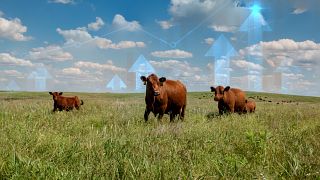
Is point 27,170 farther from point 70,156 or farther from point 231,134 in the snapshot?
point 231,134

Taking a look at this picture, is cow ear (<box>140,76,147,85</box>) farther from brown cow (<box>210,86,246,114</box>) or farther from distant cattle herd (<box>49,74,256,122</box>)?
brown cow (<box>210,86,246,114</box>)

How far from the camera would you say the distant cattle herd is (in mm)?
14625

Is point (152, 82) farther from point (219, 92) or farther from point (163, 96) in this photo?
point (219, 92)

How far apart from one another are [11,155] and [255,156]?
3.89 m

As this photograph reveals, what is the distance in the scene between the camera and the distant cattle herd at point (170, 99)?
48.0ft

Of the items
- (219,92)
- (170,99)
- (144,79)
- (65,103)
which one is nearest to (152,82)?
(144,79)

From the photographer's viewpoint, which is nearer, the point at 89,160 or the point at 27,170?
A: the point at 27,170

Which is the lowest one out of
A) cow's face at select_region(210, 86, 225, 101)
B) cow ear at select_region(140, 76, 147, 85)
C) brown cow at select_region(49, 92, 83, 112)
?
brown cow at select_region(49, 92, 83, 112)

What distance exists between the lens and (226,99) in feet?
64.5

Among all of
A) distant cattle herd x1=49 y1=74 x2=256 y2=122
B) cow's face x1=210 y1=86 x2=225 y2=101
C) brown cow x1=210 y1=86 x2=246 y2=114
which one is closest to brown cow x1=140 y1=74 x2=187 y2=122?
distant cattle herd x1=49 y1=74 x2=256 y2=122

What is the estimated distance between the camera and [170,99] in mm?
16141

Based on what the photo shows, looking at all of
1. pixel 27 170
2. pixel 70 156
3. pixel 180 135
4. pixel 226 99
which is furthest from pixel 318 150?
pixel 226 99

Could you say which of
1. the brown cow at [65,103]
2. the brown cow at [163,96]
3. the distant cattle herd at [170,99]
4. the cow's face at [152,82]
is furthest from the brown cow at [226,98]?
the brown cow at [65,103]

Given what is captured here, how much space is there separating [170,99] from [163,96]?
1.04m
